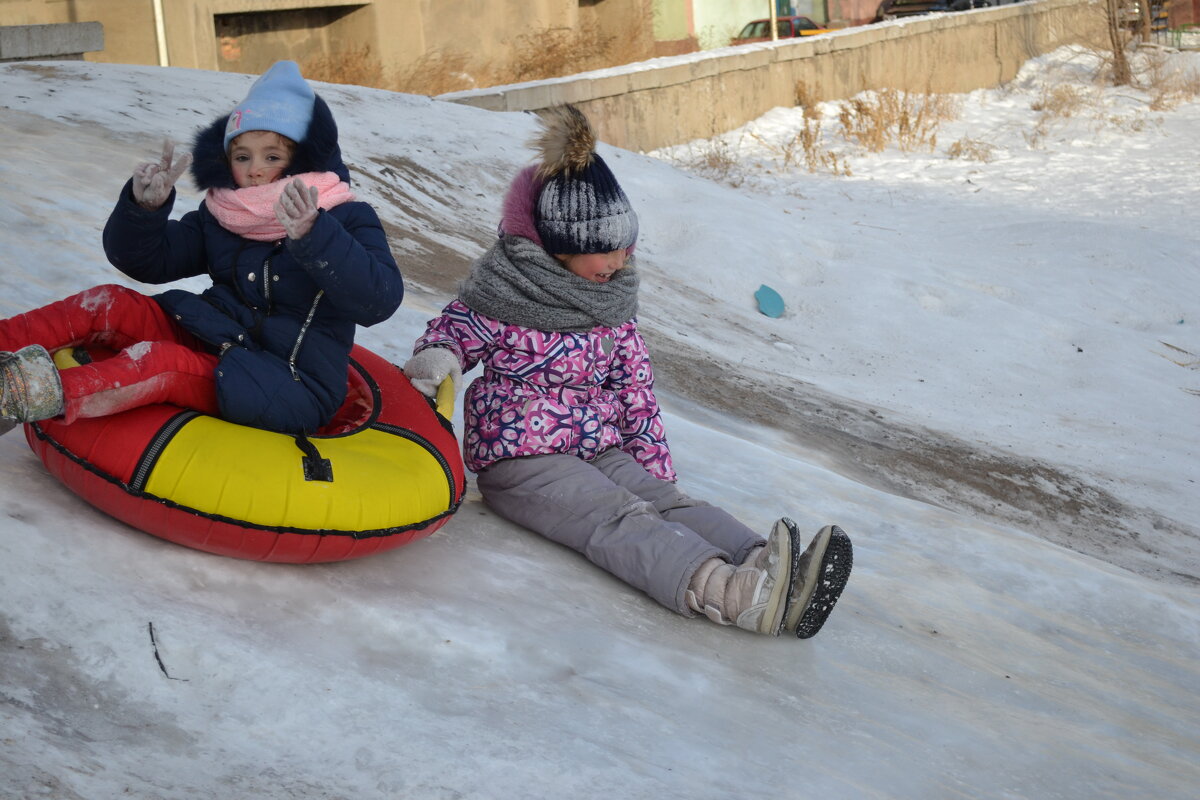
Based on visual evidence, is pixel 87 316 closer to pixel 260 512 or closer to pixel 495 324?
pixel 260 512

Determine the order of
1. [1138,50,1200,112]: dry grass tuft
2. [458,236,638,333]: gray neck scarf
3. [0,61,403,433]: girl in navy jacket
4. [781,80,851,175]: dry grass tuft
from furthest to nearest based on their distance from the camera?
[1138,50,1200,112]: dry grass tuft
[781,80,851,175]: dry grass tuft
[458,236,638,333]: gray neck scarf
[0,61,403,433]: girl in navy jacket

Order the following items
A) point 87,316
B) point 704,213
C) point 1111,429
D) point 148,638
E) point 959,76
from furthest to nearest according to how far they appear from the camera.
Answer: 1. point 959,76
2. point 704,213
3. point 1111,429
4. point 87,316
5. point 148,638

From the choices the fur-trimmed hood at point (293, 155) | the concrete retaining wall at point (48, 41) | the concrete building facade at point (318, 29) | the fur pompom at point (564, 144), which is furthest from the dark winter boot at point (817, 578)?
the concrete building facade at point (318, 29)

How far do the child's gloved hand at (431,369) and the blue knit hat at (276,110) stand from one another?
0.62m

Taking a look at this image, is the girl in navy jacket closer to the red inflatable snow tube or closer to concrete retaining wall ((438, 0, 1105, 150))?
the red inflatable snow tube

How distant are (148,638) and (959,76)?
18.0 m

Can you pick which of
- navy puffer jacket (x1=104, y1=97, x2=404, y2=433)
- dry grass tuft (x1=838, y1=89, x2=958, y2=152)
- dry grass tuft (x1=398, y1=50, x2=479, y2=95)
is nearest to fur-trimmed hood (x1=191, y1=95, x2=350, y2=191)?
navy puffer jacket (x1=104, y1=97, x2=404, y2=433)

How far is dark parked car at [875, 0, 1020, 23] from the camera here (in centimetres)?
2487

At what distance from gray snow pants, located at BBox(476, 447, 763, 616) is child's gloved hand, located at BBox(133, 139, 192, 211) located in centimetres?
105

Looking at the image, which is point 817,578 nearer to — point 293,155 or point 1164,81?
point 293,155

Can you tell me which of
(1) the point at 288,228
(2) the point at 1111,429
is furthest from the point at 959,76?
(1) the point at 288,228

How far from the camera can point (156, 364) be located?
2508mm

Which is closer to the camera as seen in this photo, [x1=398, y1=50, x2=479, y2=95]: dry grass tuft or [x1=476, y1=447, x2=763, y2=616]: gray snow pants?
[x1=476, y1=447, x2=763, y2=616]: gray snow pants

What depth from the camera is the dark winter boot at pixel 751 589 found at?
2789 mm
